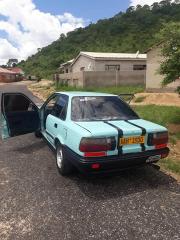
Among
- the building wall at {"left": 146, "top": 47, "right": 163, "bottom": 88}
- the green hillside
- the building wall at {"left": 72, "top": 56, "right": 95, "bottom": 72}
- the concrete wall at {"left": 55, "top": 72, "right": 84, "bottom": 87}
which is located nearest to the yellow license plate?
the building wall at {"left": 146, "top": 47, "right": 163, "bottom": 88}

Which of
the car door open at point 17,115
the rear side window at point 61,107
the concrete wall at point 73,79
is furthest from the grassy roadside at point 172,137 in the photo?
the concrete wall at point 73,79

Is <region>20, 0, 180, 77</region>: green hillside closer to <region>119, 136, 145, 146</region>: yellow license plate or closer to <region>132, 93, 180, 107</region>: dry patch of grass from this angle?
<region>132, 93, 180, 107</region>: dry patch of grass

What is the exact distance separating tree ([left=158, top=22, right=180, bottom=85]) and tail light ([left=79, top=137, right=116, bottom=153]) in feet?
17.2

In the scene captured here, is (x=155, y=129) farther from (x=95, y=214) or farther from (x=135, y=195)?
(x=95, y=214)

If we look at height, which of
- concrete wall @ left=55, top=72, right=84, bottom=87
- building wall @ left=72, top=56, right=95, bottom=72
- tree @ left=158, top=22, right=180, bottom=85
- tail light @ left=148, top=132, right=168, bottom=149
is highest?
building wall @ left=72, top=56, right=95, bottom=72

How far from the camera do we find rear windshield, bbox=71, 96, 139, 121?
18.6ft

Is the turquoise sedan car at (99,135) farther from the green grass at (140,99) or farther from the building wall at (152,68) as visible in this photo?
the building wall at (152,68)

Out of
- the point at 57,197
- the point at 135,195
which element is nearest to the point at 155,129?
the point at 135,195

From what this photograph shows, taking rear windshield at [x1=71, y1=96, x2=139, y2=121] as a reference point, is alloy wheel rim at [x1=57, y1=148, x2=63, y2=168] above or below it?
below

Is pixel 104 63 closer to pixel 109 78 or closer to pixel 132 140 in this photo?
pixel 109 78

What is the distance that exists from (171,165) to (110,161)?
6.75ft

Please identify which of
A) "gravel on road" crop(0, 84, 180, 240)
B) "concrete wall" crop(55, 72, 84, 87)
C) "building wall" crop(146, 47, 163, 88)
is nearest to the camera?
"gravel on road" crop(0, 84, 180, 240)

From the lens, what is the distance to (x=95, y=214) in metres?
4.16

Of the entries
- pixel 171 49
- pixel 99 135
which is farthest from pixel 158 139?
pixel 171 49
